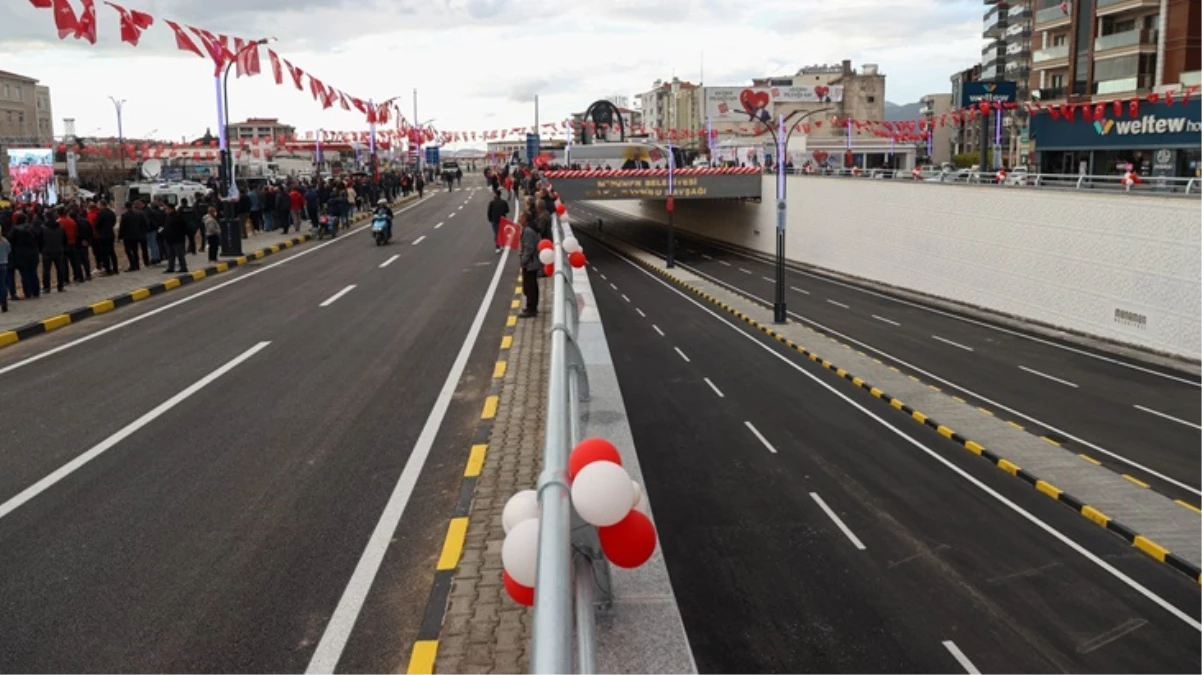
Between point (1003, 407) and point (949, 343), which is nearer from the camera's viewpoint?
point (1003, 407)

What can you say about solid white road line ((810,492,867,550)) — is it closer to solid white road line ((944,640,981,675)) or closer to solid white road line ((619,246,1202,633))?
solid white road line ((944,640,981,675))

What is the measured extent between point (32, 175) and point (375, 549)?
44.0m

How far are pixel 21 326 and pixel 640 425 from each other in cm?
1112

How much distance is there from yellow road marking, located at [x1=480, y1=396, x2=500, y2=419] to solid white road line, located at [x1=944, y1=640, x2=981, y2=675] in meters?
5.60

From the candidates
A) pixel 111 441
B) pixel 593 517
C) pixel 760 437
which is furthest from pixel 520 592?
pixel 760 437

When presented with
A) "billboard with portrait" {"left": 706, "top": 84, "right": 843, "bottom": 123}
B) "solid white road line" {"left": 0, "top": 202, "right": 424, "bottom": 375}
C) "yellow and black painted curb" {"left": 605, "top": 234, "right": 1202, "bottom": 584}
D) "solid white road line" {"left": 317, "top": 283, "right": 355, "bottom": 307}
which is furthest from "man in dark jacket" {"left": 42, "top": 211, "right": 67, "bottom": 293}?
"billboard with portrait" {"left": 706, "top": 84, "right": 843, "bottom": 123}

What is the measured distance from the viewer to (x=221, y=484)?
9.11 meters

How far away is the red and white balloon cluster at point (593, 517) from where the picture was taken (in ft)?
15.3

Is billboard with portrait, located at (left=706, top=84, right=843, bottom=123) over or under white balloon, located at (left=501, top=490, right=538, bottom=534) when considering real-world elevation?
over

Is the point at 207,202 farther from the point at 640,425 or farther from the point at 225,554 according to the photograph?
the point at 225,554

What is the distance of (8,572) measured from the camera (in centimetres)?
716

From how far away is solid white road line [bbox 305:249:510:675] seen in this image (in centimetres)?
612

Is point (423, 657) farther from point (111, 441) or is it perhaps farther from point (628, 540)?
point (111, 441)

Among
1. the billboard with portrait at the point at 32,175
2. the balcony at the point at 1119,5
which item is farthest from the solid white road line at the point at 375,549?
the balcony at the point at 1119,5
